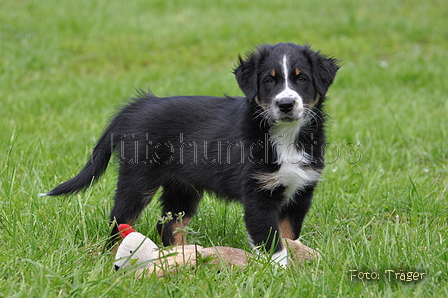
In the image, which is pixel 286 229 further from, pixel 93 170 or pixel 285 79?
pixel 93 170

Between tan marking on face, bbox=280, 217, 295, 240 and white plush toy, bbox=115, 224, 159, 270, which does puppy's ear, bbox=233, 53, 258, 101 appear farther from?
white plush toy, bbox=115, 224, 159, 270

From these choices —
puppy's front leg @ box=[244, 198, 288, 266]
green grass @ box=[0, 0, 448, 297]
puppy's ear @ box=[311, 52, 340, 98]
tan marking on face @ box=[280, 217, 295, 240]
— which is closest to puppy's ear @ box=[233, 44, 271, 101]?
puppy's ear @ box=[311, 52, 340, 98]

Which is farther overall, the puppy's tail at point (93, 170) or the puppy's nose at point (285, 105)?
the puppy's tail at point (93, 170)

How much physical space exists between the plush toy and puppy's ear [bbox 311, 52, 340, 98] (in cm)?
87

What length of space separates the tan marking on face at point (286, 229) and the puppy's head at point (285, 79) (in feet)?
2.07

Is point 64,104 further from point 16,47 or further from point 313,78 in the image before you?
point 313,78

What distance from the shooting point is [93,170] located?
334 centimetres

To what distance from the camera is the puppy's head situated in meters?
2.90

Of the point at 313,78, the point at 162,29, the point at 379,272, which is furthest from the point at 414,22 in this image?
the point at 379,272

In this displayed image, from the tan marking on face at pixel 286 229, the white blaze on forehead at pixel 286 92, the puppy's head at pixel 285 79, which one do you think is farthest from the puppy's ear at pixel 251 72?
the tan marking on face at pixel 286 229

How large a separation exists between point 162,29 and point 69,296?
7839 millimetres

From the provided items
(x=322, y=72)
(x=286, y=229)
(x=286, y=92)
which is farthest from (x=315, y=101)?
(x=286, y=229)

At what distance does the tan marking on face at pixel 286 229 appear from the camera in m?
3.15

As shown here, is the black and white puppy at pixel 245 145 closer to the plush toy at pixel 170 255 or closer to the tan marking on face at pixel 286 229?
the tan marking on face at pixel 286 229
